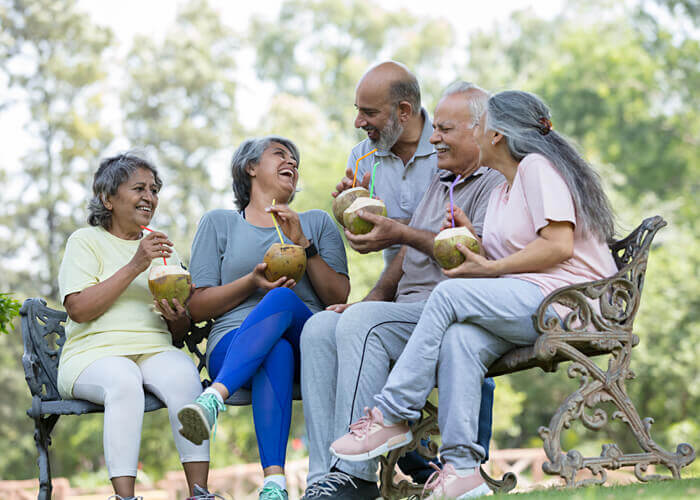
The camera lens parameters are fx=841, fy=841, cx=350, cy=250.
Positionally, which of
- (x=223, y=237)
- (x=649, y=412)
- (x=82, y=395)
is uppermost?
(x=223, y=237)

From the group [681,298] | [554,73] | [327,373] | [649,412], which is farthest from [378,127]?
[554,73]

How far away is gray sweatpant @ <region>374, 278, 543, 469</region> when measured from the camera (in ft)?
10.3

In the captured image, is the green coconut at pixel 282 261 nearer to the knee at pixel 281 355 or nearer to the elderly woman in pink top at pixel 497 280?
the knee at pixel 281 355

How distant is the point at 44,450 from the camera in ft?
12.7

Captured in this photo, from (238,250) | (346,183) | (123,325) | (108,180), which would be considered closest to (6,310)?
(123,325)

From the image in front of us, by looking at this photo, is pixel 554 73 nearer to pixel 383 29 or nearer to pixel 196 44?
pixel 383 29

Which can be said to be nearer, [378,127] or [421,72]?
[378,127]

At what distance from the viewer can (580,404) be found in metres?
3.29

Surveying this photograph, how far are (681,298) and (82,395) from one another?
14763 mm

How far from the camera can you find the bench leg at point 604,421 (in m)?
3.19

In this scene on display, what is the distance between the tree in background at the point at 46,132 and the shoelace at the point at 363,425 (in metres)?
16.7

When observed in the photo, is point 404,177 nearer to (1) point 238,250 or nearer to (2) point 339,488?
(1) point 238,250

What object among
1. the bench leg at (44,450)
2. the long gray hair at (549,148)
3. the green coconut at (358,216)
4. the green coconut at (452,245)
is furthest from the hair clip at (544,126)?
the bench leg at (44,450)

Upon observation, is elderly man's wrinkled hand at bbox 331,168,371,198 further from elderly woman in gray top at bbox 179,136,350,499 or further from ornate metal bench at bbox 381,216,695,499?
ornate metal bench at bbox 381,216,695,499
